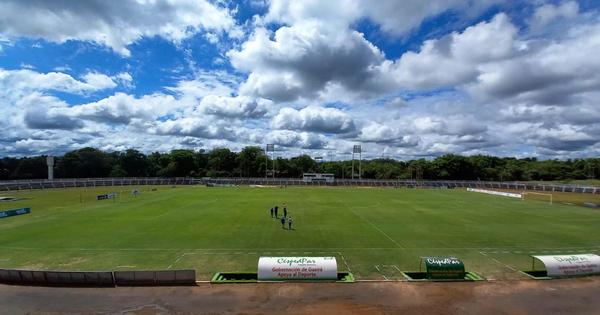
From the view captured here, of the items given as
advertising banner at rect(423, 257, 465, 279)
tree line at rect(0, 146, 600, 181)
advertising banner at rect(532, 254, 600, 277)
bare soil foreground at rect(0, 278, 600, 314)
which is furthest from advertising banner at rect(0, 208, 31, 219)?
tree line at rect(0, 146, 600, 181)

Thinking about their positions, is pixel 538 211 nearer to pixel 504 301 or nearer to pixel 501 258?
pixel 501 258

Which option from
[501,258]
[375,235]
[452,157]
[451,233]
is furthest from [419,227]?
[452,157]

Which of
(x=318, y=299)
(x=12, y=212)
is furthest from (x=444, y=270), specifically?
(x=12, y=212)

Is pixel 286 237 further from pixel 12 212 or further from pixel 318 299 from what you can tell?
pixel 12 212

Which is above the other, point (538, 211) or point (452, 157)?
point (452, 157)

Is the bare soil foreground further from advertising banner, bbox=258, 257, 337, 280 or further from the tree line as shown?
the tree line

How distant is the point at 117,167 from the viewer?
166 meters

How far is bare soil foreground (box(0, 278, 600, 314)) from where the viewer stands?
20.6 meters

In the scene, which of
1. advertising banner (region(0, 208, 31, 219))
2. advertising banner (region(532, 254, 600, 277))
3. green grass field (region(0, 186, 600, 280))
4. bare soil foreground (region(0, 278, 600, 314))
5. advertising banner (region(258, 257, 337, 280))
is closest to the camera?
bare soil foreground (region(0, 278, 600, 314))

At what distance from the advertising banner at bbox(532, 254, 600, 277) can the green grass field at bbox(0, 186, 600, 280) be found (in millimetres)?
2084

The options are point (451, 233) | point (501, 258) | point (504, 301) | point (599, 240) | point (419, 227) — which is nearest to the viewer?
point (504, 301)

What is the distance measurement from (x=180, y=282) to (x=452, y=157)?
170 metres

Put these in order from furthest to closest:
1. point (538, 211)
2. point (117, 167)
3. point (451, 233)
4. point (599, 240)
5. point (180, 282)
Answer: point (117, 167), point (538, 211), point (451, 233), point (599, 240), point (180, 282)

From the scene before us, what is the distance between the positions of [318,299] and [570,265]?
18328 millimetres
